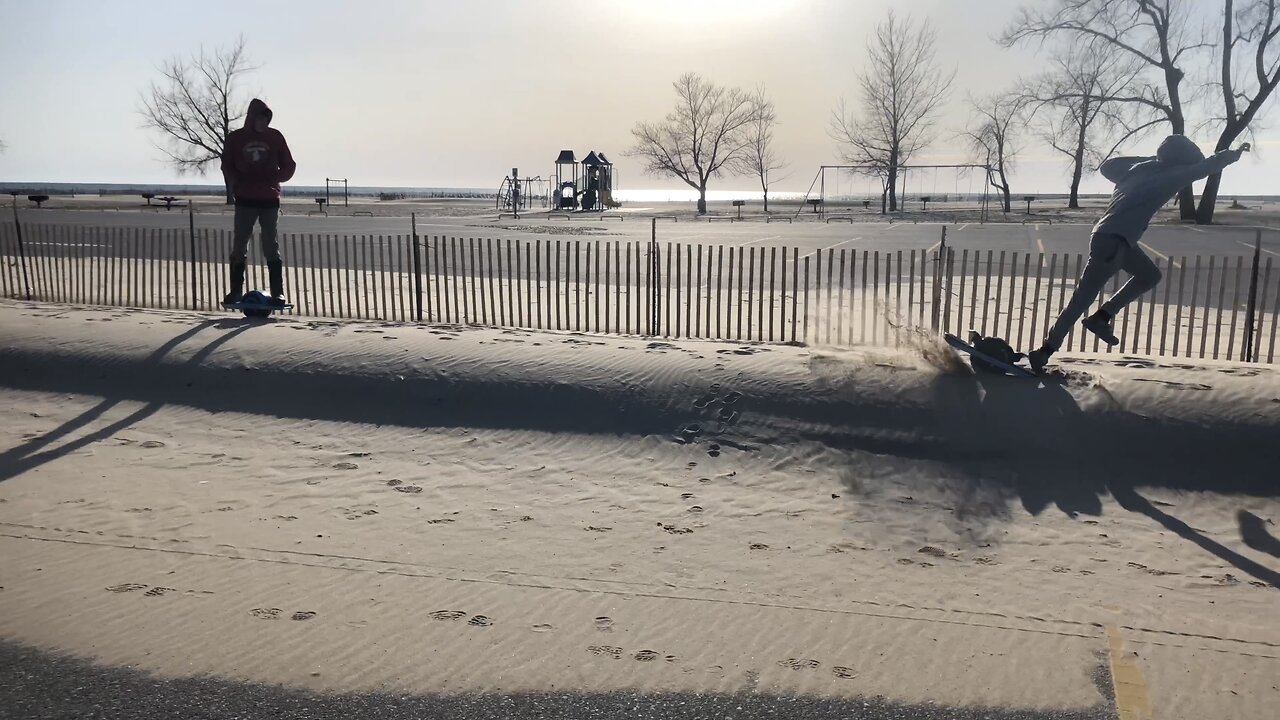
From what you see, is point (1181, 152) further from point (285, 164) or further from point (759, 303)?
point (285, 164)

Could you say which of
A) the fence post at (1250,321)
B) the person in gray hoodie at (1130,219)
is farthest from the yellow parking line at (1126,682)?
the fence post at (1250,321)

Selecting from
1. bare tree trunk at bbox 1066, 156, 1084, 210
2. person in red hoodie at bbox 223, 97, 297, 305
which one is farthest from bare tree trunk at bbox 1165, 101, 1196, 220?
person in red hoodie at bbox 223, 97, 297, 305

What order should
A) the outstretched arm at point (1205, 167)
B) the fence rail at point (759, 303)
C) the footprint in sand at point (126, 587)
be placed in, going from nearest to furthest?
the footprint in sand at point (126, 587) < the outstretched arm at point (1205, 167) < the fence rail at point (759, 303)

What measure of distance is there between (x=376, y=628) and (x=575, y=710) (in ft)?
4.07

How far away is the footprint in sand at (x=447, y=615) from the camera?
466 centimetres

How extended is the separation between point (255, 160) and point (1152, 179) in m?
9.47

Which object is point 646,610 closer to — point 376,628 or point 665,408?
point 376,628

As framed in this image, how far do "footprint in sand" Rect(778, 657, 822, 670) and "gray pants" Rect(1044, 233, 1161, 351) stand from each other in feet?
16.7

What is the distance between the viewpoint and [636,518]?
6262mm

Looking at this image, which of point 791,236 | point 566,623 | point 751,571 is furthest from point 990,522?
point 791,236

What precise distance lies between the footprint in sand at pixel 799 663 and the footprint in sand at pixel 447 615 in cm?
158

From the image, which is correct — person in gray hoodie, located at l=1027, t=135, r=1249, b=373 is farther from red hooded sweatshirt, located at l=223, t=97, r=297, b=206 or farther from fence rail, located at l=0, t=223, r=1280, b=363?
→ red hooded sweatshirt, located at l=223, t=97, r=297, b=206

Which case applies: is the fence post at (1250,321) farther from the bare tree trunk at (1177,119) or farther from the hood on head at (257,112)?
the bare tree trunk at (1177,119)

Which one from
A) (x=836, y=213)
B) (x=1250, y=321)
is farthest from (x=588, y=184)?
(x=1250, y=321)
